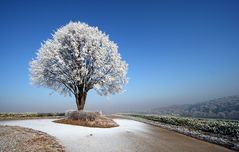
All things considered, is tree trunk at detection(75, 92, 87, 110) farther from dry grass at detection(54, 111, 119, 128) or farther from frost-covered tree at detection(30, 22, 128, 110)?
dry grass at detection(54, 111, 119, 128)

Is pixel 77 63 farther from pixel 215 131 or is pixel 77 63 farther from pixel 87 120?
pixel 215 131

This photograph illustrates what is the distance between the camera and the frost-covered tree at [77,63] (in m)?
28.1

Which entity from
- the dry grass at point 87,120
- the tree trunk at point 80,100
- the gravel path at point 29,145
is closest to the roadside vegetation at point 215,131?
the dry grass at point 87,120

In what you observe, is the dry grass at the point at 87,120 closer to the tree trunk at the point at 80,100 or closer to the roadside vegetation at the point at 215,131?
the roadside vegetation at the point at 215,131

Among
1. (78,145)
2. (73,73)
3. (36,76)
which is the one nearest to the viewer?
(78,145)

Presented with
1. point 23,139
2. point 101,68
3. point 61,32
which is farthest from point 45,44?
point 23,139

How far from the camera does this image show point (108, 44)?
1199 inches

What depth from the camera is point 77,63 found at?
2884 centimetres

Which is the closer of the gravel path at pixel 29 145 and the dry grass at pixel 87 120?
the gravel path at pixel 29 145

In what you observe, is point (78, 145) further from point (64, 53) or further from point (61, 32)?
point (61, 32)

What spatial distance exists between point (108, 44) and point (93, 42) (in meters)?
2.64

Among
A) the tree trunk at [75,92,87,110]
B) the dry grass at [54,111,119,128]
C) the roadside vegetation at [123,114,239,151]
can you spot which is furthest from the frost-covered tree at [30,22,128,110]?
the roadside vegetation at [123,114,239,151]

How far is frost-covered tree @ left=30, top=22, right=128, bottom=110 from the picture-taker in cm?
2812

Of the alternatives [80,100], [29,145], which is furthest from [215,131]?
[80,100]
